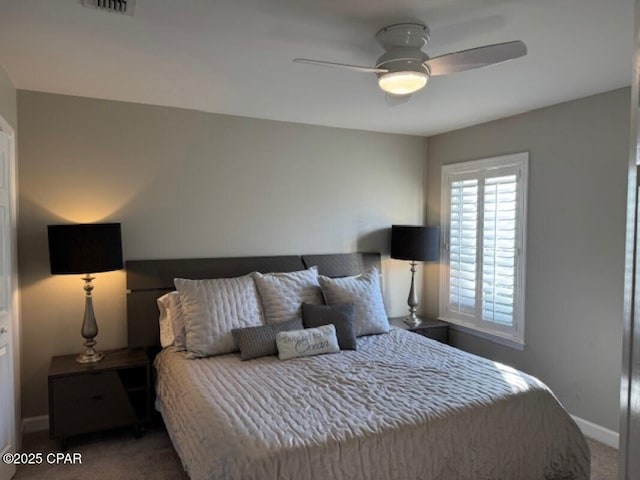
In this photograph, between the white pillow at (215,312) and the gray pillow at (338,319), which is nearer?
the white pillow at (215,312)

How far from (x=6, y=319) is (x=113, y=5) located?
6.06ft

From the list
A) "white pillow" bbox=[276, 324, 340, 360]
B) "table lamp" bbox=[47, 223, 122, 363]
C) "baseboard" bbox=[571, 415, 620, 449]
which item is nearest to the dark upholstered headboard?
"table lamp" bbox=[47, 223, 122, 363]

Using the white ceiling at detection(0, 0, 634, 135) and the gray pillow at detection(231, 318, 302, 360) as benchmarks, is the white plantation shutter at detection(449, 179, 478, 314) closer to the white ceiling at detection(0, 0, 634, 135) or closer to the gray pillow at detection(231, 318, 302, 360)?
the white ceiling at detection(0, 0, 634, 135)

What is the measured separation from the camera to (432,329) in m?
4.07

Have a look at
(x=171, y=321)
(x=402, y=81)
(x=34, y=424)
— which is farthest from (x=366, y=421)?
(x=34, y=424)

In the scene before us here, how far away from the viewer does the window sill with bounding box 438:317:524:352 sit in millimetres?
3600

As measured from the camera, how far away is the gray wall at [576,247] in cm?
293

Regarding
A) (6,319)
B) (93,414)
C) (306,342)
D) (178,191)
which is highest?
(178,191)

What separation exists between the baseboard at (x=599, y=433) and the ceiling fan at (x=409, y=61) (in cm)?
259

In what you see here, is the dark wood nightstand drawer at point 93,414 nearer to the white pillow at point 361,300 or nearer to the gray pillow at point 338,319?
the gray pillow at point 338,319

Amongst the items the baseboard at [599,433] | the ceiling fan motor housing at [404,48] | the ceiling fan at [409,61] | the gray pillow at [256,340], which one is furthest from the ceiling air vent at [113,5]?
the baseboard at [599,433]

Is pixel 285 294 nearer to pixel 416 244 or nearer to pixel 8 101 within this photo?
pixel 416 244

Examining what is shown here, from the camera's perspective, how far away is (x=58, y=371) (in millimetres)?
2820

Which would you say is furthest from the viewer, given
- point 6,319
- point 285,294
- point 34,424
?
point 285,294
